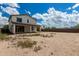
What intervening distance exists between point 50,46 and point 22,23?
0.64 metres

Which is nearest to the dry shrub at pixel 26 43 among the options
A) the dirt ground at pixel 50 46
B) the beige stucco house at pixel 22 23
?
the dirt ground at pixel 50 46

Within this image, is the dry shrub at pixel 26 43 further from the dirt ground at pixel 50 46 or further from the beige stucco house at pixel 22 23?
the beige stucco house at pixel 22 23

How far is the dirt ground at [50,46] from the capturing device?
4117 mm

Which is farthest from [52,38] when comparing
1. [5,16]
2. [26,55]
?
[5,16]

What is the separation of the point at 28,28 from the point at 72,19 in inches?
31.3

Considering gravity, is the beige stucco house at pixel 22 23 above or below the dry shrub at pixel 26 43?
above

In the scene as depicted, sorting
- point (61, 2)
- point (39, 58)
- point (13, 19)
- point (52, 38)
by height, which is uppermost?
point (61, 2)

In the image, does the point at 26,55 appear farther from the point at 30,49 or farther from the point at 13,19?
the point at 13,19

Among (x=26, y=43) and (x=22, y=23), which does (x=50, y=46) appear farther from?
(x=22, y=23)

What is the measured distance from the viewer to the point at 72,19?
422cm

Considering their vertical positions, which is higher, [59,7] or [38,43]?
[59,7]

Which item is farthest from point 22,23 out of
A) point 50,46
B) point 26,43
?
point 50,46

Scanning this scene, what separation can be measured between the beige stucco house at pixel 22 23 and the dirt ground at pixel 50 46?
0.42 feet

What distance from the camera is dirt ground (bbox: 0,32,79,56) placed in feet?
13.5
